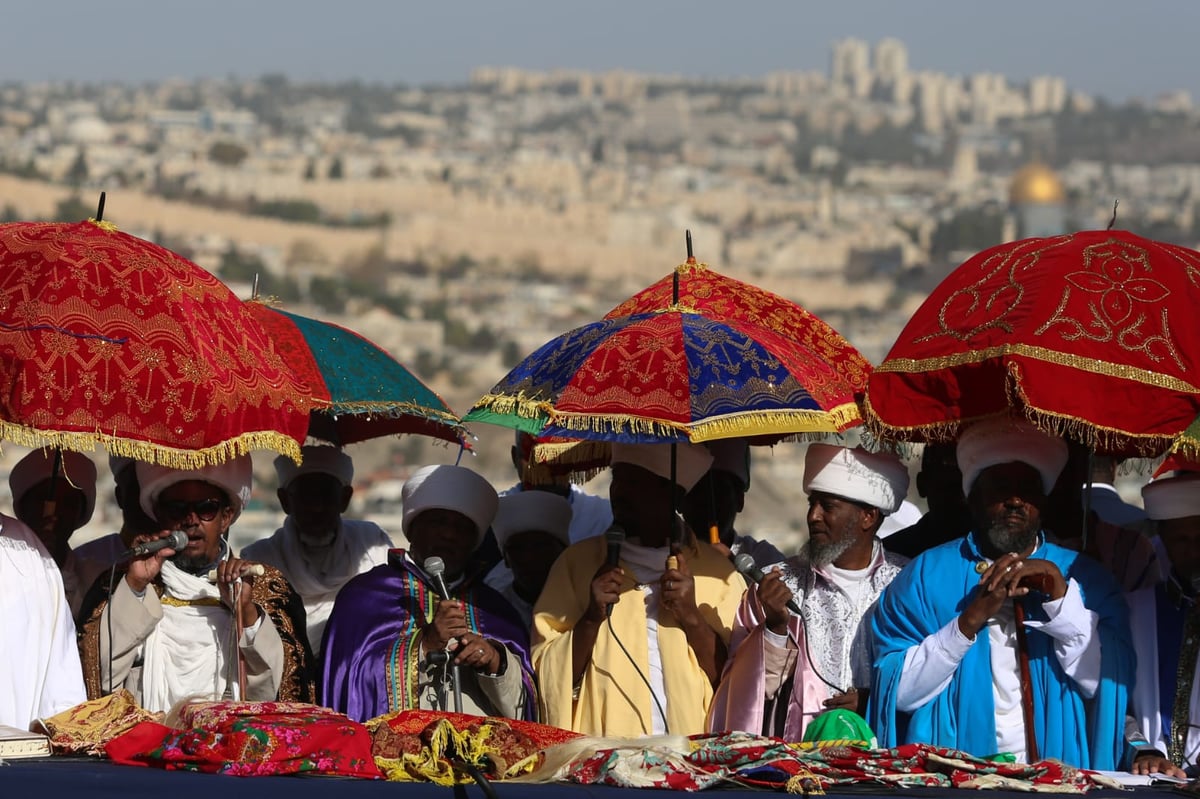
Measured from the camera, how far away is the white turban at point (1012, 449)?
224 inches

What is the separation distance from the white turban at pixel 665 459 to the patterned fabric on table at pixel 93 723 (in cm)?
138

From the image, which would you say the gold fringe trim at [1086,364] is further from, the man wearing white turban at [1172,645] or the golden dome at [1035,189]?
the golden dome at [1035,189]

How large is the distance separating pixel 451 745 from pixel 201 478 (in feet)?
3.42

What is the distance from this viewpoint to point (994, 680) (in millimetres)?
A: 5547

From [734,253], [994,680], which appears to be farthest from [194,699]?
[734,253]

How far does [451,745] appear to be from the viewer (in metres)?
5.14

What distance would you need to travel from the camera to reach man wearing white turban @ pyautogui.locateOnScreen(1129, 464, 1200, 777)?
5.37 meters

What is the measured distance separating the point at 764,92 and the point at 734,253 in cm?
6907

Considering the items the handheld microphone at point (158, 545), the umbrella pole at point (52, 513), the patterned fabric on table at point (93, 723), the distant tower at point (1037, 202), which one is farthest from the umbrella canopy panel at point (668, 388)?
the distant tower at point (1037, 202)

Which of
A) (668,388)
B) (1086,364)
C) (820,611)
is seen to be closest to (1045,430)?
(1086,364)

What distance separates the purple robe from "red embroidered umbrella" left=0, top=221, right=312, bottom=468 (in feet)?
1.44

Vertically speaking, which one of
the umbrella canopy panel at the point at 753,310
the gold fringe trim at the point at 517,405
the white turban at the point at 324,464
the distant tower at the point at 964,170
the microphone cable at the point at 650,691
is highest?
the distant tower at the point at 964,170

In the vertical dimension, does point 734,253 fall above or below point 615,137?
below

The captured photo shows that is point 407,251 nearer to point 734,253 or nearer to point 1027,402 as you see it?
point 734,253
